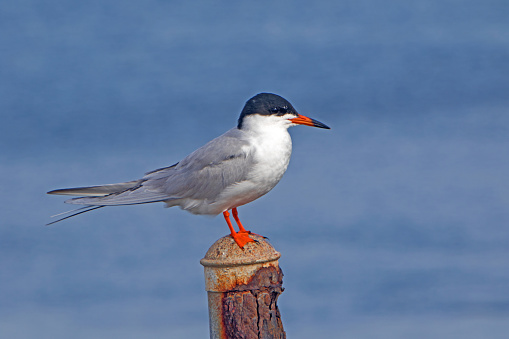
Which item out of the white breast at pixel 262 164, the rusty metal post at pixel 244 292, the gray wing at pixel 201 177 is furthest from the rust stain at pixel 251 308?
the gray wing at pixel 201 177

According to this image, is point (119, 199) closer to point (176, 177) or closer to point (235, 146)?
point (176, 177)

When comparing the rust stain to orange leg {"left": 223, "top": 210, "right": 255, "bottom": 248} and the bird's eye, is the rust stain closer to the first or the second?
orange leg {"left": 223, "top": 210, "right": 255, "bottom": 248}

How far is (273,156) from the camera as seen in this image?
28.3 feet

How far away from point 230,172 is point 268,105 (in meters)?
1.03

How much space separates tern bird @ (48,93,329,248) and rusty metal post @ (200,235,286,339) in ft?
2.30

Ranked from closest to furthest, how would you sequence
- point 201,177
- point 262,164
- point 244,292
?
point 244,292
point 262,164
point 201,177

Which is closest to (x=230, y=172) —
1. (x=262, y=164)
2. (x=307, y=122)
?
(x=262, y=164)

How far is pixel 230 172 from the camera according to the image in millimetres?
8633

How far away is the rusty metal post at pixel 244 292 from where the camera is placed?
25.3 feet

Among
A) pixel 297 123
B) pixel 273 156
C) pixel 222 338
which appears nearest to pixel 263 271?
pixel 222 338

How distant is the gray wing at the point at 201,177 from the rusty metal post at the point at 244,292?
115cm

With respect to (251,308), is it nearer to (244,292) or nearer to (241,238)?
(244,292)

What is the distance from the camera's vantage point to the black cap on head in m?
8.91

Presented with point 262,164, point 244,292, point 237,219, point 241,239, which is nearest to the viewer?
point 244,292
